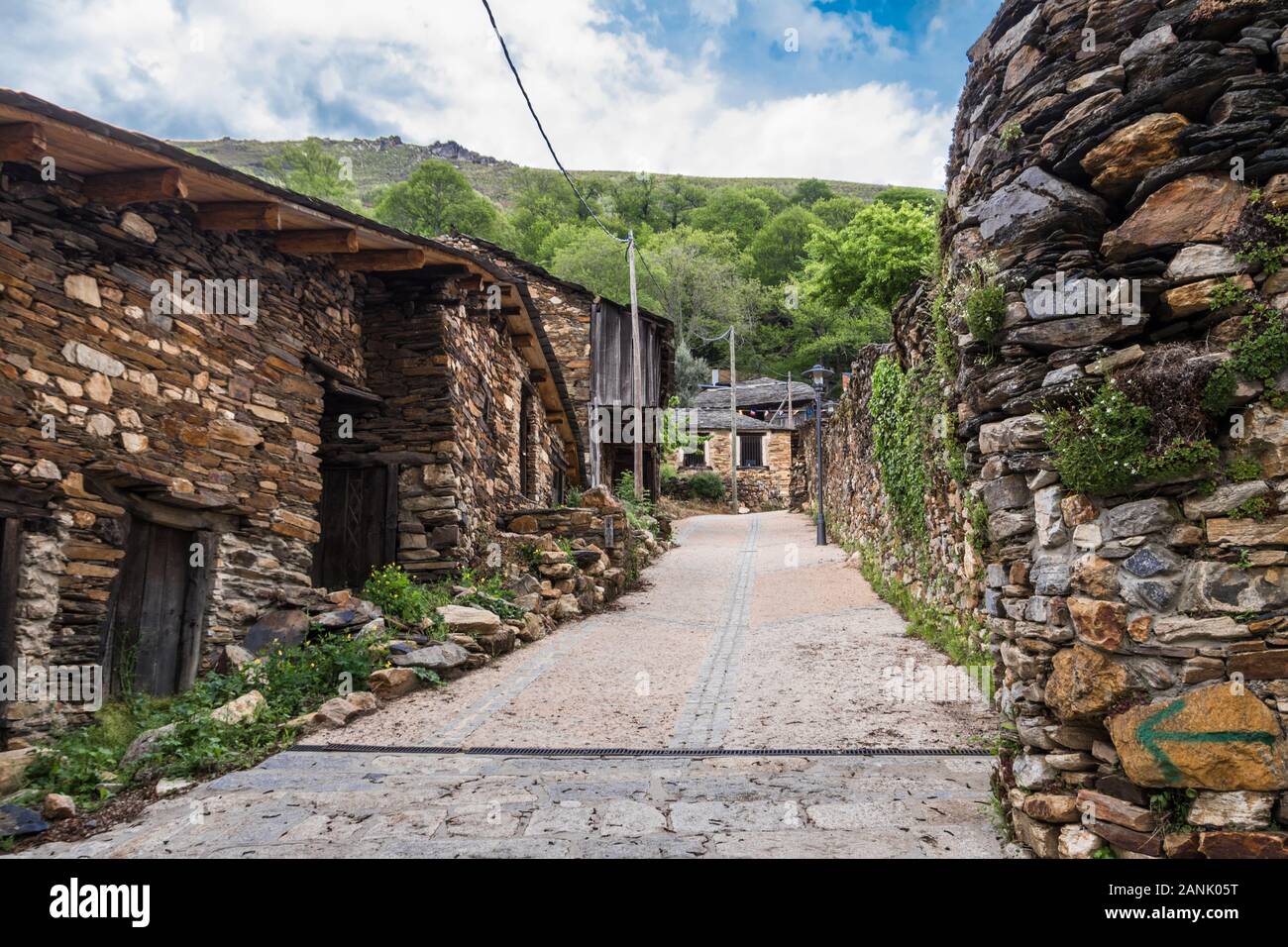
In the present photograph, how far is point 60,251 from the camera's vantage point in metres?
5.17

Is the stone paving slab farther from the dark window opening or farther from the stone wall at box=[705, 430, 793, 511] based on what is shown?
the stone wall at box=[705, 430, 793, 511]

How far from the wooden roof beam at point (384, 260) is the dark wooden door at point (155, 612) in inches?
129

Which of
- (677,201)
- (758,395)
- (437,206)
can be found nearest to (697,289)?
(758,395)

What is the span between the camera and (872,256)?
64.3 ft

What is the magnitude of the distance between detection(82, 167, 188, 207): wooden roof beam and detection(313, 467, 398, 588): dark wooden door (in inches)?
158

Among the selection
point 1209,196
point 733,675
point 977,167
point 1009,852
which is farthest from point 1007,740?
point 733,675

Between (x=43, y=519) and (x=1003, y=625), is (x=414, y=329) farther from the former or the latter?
(x=1003, y=625)

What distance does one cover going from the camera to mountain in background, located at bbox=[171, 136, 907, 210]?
76312 mm

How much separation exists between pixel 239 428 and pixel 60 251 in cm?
192

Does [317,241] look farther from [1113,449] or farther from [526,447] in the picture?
[1113,449]

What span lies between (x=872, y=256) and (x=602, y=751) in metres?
17.4

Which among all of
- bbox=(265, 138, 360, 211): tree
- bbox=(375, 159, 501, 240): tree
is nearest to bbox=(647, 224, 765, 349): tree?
bbox=(375, 159, 501, 240): tree

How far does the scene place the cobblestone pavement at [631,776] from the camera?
11.5ft

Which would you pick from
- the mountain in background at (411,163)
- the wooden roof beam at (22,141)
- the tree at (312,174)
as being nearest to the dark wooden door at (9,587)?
the wooden roof beam at (22,141)
